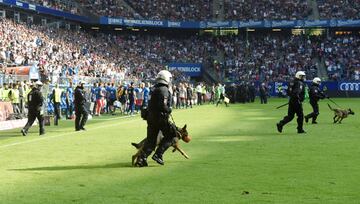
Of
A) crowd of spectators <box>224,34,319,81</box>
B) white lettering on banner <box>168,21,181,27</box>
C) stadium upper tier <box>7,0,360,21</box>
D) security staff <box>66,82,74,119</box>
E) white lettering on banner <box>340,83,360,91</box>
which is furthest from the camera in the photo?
stadium upper tier <box>7,0,360,21</box>

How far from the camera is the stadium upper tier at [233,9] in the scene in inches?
3344

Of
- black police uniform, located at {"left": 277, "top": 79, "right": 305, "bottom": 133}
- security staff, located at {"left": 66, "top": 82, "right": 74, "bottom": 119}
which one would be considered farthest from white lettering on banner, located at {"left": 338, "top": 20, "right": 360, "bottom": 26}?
black police uniform, located at {"left": 277, "top": 79, "right": 305, "bottom": 133}

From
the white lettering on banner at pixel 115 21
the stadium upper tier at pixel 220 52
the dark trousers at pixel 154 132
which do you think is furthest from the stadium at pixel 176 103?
the stadium upper tier at pixel 220 52

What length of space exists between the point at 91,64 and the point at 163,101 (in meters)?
45.8

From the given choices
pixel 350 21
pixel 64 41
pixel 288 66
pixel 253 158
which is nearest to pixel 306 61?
pixel 288 66

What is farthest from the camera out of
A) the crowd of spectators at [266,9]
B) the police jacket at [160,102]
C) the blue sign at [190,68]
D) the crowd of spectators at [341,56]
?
the crowd of spectators at [266,9]

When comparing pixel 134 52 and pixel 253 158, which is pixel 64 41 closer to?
pixel 134 52

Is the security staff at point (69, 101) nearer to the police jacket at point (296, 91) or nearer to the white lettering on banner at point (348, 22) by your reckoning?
the police jacket at point (296, 91)

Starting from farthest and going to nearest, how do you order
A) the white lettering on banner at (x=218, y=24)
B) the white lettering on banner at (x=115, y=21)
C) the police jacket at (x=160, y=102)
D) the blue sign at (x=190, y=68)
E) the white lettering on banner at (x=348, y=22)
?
1. the white lettering on banner at (x=218, y=24)
2. the white lettering on banner at (x=348, y=22)
3. the white lettering on banner at (x=115, y=21)
4. the blue sign at (x=190, y=68)
5. the police jacket at (x=160, y=102)

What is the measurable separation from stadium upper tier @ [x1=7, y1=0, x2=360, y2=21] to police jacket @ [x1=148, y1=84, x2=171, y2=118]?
69.4m

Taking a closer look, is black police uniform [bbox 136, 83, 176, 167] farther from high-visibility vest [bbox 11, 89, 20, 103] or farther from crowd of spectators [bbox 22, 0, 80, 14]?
crowd of spectators [bbox 22, 0, 80, 14]

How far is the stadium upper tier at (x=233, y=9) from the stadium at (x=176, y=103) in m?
0.19

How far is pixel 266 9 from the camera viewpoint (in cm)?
8750

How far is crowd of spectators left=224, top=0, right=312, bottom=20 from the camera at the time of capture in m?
86.3
